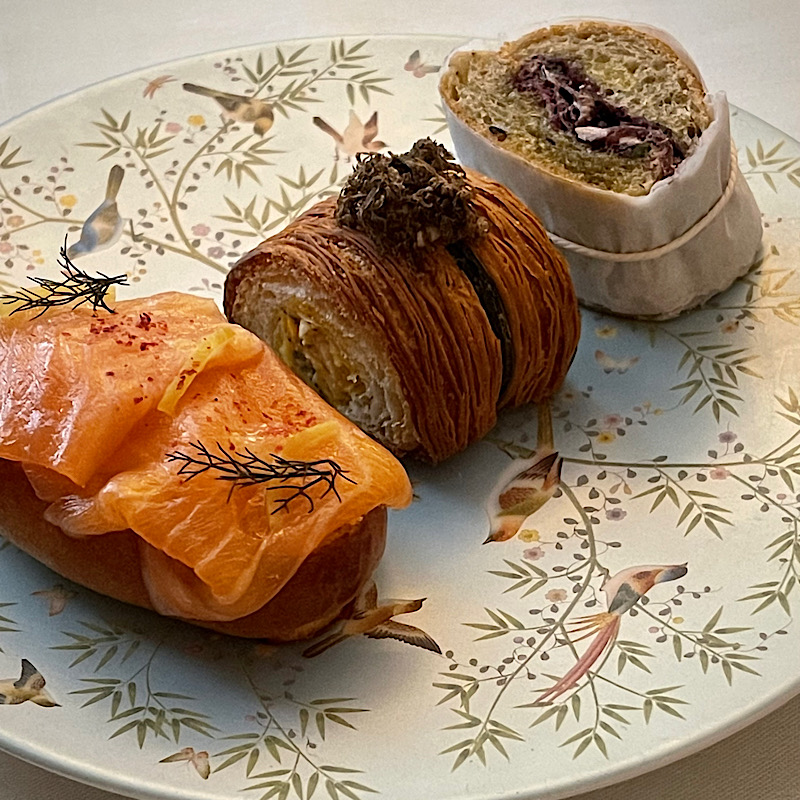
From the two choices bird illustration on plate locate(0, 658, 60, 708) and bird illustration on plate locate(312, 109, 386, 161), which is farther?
bird illustration on plate locate(312, 109, 386, 161)

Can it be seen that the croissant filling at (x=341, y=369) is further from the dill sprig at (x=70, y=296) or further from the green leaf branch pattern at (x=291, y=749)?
the green leaf branch pattern at (x=291, y=749)

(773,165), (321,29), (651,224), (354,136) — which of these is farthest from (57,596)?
(321,29)

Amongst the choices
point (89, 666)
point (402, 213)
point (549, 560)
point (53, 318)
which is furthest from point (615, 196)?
point (89, 666)

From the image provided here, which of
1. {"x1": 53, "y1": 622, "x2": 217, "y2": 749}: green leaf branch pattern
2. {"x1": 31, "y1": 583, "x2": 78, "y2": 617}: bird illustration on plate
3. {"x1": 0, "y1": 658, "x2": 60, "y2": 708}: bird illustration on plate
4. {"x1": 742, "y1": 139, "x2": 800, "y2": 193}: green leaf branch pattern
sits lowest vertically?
{"x1": 742, "y1": 139, "x2": 800, "y2": 193}: green leaf branch pattern

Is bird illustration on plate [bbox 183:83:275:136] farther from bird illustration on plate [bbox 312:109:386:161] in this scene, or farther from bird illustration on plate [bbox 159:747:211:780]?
bird illustration on plate [bbox 159:747:211:780]

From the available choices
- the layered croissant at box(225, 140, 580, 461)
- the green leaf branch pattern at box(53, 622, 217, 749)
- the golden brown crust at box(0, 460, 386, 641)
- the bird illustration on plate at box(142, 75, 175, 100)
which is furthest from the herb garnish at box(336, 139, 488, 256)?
the bird illustration on plate at box(142, 75, 175, 100)

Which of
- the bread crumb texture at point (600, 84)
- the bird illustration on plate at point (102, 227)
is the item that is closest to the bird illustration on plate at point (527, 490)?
the bread crumb texture at point (600, 84)

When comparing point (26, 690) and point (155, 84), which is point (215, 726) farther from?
point (155, 84)
